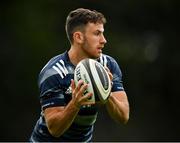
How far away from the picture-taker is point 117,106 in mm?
8781

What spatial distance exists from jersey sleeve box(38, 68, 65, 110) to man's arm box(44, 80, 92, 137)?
6 cm

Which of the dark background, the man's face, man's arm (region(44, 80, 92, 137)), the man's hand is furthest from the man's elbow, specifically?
the dark background

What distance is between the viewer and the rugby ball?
330 inches

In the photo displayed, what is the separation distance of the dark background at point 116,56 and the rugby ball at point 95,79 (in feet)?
42.9

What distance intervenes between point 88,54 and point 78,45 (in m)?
0.16

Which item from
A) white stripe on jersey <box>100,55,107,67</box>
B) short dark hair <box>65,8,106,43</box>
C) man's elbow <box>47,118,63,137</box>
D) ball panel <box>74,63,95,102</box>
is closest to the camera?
ball panel <box>74,63,95,102</box>

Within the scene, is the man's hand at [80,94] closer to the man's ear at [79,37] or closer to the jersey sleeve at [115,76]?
the man's ear at [79,37]

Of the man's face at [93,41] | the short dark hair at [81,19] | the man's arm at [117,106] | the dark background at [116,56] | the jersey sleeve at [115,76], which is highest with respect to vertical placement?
the short dark hair at [81,19]

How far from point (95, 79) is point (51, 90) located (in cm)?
56

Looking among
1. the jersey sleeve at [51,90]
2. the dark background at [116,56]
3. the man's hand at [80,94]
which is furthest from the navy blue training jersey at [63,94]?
the dark background at [116,56]

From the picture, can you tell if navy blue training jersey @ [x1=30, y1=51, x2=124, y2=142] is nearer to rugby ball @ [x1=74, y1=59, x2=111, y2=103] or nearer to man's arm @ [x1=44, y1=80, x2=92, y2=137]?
man's arm @ [x1=44, y1=80, x2=92, y2=137]

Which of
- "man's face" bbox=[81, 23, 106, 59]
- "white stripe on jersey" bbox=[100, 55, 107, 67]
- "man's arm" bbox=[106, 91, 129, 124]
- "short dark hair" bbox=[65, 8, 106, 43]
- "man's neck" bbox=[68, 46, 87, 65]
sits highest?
"short dark hair" bbox=[65, 8, 106, 43]

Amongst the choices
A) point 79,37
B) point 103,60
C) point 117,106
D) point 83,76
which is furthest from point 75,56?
point 117,106

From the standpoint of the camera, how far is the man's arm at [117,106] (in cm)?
870
